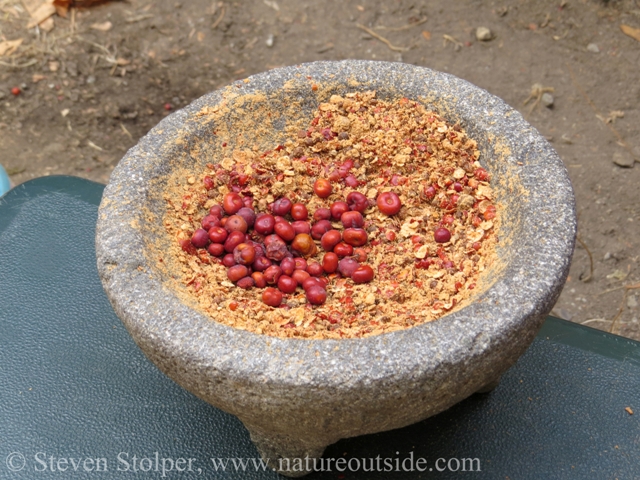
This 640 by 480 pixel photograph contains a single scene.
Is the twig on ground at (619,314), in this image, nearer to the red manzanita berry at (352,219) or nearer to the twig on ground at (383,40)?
the red manzanita berry at (352,219)

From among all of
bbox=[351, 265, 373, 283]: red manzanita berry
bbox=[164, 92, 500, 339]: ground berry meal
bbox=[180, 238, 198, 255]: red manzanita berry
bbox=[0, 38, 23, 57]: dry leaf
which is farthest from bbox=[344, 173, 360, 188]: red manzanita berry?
bbox=[0, 38, 23, 57]: dry leaf

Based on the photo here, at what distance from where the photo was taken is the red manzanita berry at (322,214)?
6.84ft

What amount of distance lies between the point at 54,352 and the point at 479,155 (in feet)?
5.30

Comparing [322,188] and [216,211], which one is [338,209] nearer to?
[322,188]

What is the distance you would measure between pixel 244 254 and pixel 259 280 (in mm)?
89

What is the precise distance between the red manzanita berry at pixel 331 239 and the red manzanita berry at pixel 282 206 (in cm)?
16

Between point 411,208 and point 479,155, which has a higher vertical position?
point 479,155

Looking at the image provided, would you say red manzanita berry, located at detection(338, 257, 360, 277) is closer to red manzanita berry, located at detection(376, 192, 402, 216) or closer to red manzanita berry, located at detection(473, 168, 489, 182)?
red manzanita berry, located at detection(376, 192, 402, 216)

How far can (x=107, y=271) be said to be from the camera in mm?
1672

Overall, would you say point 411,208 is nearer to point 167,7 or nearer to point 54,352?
point 54,352

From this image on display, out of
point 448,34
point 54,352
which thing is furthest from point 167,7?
point 54,352

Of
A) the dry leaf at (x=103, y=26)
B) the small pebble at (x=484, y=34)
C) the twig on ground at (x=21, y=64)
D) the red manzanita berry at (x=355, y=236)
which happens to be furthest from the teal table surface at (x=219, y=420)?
the dry leaf at (x=103, y=26)

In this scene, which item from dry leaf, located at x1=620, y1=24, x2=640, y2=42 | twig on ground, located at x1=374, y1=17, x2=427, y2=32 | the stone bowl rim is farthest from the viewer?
twig on ground, located at x1=374, y1=17, x2=427, y2=32

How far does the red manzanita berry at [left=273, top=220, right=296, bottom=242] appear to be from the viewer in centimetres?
201
